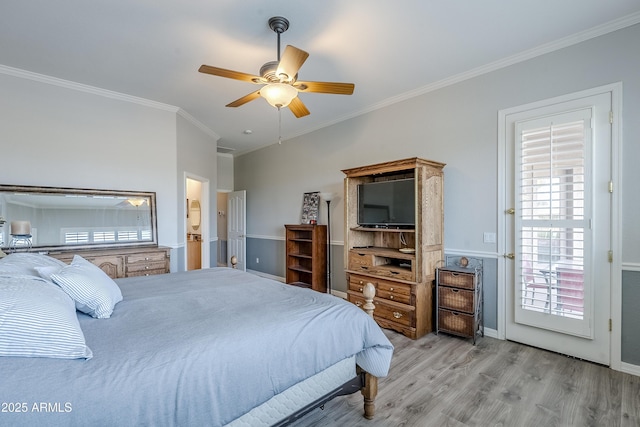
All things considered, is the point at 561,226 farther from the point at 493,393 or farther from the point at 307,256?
the point at 307,256

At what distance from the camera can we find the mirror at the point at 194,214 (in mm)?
6711

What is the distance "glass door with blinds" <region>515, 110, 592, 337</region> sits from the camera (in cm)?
274

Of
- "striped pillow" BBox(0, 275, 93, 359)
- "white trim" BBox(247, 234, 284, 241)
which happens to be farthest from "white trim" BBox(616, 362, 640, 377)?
"white trim" BBox(247, 234, 284, 241)

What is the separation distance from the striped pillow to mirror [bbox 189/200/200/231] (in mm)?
5547

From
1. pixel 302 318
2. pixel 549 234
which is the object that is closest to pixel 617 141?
pixel 549 234

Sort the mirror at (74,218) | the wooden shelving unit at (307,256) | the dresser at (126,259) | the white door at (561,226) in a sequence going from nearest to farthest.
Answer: the white door at (561,226) < the mirror at (74,218) < the dresser at (126,259) < the wooden shelving unit at (307,256)

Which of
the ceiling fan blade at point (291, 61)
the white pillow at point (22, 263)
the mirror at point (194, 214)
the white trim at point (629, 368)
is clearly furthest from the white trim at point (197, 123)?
the white trim at point (629, 368)

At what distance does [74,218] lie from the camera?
146 inches

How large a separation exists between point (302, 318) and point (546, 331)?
2.65m

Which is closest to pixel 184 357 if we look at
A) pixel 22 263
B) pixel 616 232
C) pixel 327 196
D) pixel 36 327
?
pixel 36 327

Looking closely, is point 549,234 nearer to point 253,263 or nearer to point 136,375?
point 136,375

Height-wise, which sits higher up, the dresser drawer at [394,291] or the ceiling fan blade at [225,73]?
the ceiling fan blade at [225,73]

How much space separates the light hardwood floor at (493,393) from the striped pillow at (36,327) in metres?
1.42

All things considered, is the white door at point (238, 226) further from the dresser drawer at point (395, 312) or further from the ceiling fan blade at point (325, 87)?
the ceiling fan blade at point (325, 87)
